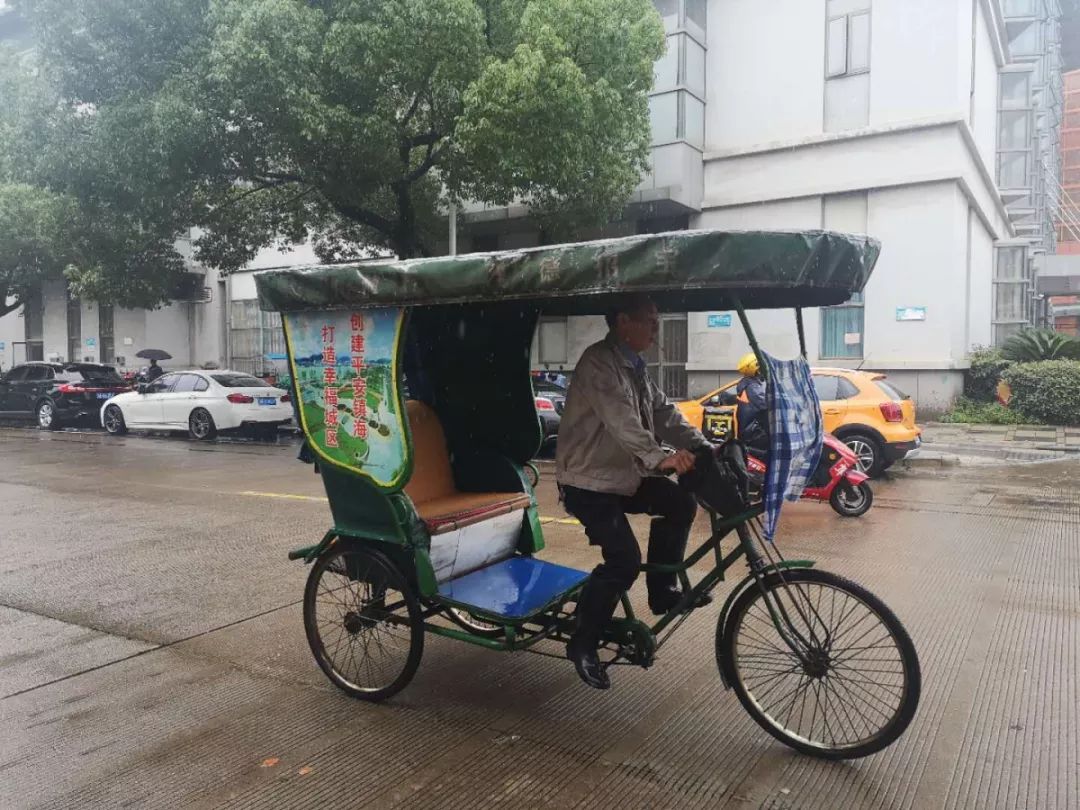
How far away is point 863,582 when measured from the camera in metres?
5.88

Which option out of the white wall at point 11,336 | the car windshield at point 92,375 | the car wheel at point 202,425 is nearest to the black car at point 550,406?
the car wheel at point 202,425

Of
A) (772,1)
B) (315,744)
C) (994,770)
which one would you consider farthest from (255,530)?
(772,1)

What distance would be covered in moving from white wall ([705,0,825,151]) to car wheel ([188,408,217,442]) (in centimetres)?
1251

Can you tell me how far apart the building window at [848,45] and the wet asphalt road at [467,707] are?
44.4 feet

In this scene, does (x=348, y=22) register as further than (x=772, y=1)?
No

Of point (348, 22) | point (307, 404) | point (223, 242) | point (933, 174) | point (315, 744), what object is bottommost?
point (315, 744)

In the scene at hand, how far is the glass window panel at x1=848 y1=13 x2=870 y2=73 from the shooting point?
17.5m

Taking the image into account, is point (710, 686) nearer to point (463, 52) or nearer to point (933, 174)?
point (463, 52)

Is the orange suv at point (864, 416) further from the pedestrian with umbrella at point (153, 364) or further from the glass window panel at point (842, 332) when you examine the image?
the pedestrian with umbrella at point (153, 364)

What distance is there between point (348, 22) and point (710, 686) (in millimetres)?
11036

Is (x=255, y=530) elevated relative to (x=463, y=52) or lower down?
lower down

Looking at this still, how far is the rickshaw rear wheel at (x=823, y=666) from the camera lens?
3.18m

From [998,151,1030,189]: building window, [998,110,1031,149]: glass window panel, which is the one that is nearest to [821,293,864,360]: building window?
[998,151,1030,189]: building window

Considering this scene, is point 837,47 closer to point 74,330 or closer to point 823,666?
point 823,666
